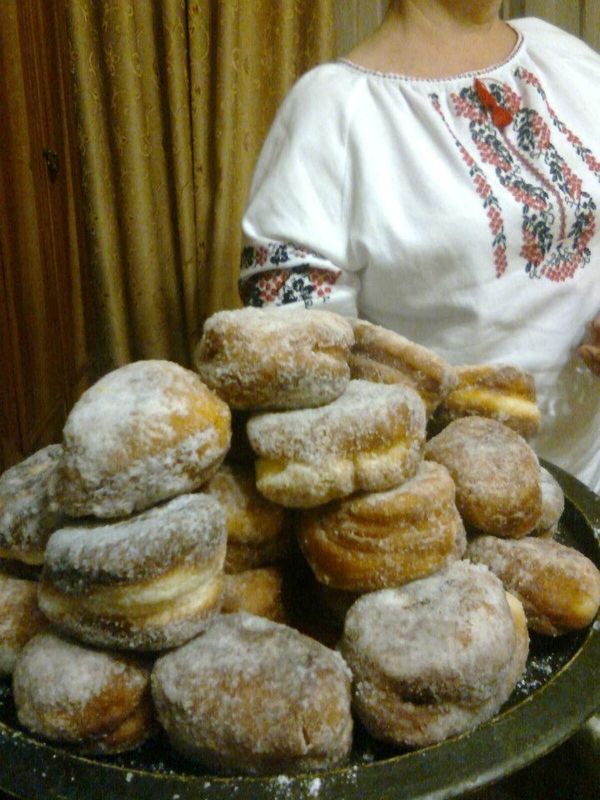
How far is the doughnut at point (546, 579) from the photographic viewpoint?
2.39 ft

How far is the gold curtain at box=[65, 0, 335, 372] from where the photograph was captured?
1839 millimetres

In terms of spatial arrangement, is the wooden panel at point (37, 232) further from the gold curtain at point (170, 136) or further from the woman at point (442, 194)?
the woman at point (442, 194)

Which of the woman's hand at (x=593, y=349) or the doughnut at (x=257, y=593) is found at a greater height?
the woman's hand at (x=593, y=349)

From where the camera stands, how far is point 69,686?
0.61 meters

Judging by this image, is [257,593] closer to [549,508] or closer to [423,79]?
[549,508]

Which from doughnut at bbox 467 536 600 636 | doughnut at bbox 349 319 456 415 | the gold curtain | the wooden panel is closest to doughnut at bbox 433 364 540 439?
doughnut at bbox 349 319 456 415

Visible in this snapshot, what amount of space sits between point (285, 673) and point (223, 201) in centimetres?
154

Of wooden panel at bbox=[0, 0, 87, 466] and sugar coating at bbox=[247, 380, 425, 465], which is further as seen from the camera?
wooden panel at bbox=[0, 0, 87, 466]

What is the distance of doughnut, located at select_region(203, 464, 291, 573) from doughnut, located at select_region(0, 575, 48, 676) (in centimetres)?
18

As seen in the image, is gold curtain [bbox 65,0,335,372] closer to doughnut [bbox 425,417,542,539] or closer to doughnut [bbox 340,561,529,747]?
doughnut [bbox 425,417,542,539]

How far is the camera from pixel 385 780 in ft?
1.82

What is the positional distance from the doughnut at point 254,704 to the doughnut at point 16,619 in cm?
14

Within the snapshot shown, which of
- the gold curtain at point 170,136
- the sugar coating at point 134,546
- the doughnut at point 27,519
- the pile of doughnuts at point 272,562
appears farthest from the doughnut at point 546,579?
the gold curtain at point 170,136

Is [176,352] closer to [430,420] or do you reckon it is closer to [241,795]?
[430,420]
